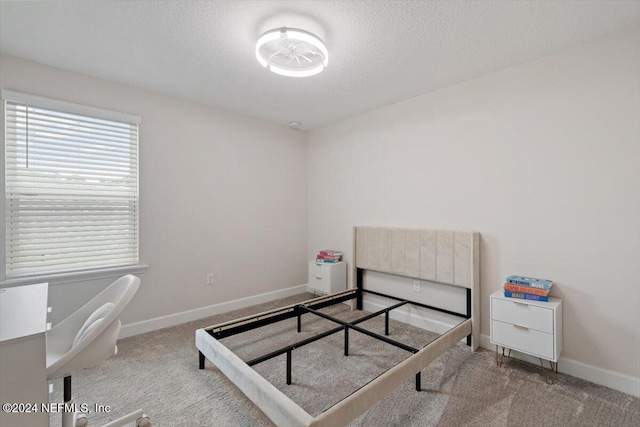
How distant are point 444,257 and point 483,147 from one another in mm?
1118

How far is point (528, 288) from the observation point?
7.27 feet

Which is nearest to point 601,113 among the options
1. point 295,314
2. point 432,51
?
point 432,51

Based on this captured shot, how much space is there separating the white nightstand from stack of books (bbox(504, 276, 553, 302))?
0.05 m

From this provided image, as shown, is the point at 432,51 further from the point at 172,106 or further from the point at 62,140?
the point at 62,140

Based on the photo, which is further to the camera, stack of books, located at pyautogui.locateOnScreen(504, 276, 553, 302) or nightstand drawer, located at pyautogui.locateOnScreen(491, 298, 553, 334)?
stack of books, located at pyautogui.locateOnScreen(504, 276, 553, 302)

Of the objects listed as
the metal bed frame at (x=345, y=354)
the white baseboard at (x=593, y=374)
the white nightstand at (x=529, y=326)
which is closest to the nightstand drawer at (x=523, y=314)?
the white nightstand at (x=529, y=326)

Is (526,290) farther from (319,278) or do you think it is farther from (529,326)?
(319,278)

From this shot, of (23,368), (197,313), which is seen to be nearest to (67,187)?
(197,313)

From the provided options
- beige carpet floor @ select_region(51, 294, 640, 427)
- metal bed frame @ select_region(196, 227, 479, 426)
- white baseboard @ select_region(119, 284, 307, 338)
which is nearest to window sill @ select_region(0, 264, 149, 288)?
white baseboard @ select_region(119, 284, 307, 338)

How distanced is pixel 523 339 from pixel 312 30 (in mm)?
2761

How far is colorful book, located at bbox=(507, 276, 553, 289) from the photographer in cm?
221

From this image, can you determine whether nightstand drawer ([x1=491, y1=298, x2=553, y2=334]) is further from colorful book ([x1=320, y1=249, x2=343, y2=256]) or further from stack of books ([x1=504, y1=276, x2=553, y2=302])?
colorful book ([x1=320, y1=249, x2=343, y2=256])

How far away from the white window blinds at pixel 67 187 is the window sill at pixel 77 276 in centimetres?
6

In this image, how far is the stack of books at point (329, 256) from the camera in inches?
155
